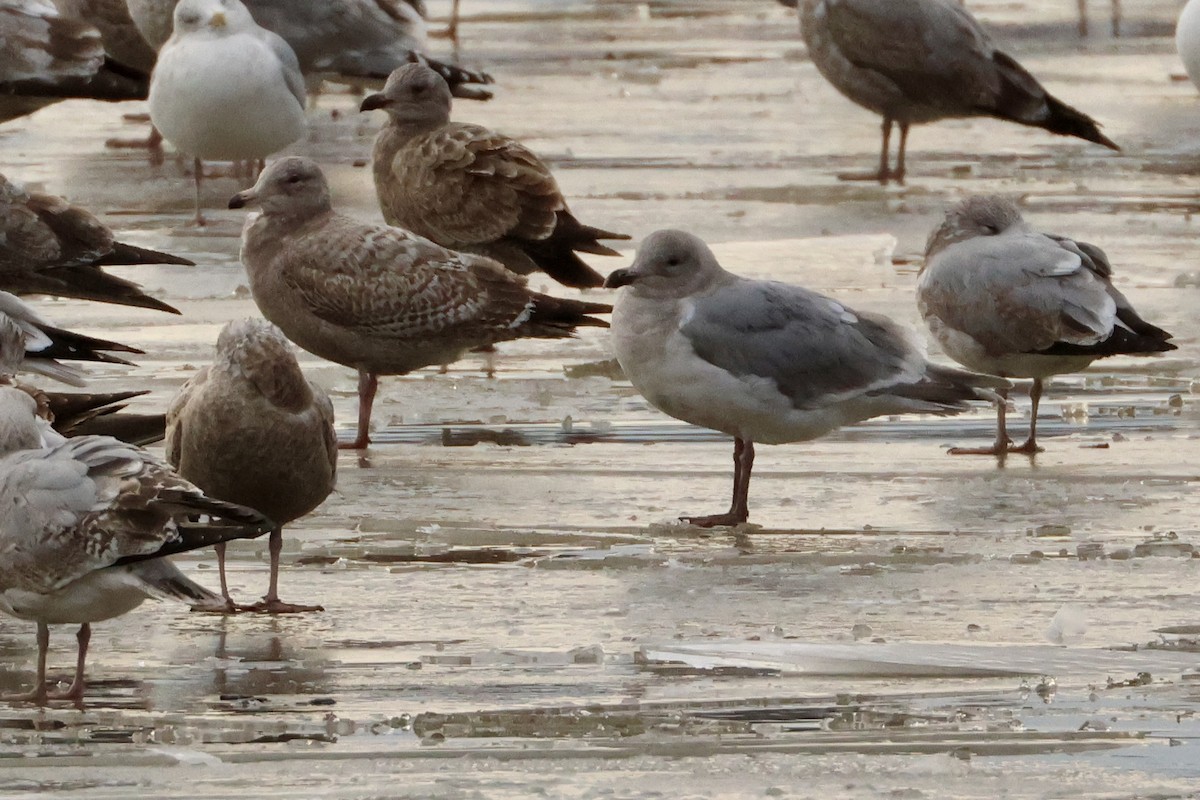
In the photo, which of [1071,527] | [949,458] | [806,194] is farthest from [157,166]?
[1071,527]

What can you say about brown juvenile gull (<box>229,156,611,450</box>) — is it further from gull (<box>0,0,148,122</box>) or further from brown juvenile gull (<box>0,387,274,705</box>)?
gull (<box>0,0,148,122</box>)

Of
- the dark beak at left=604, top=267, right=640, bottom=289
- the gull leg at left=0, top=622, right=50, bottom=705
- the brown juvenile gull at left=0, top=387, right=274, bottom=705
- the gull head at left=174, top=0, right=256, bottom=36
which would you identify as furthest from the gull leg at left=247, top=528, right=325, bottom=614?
the gull head at left=174, top=0, right=256, bottom=36

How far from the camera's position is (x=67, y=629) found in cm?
589

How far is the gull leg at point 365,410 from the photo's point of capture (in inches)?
301

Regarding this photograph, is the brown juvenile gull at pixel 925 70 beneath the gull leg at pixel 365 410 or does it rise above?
beneath

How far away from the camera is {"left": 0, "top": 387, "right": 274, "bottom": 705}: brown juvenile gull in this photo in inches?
197

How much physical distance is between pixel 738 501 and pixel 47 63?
669 centimetres

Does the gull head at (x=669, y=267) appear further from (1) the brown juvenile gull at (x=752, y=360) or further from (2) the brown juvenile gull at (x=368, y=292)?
(2) the brown juvenile gull at (x=368, y=292)

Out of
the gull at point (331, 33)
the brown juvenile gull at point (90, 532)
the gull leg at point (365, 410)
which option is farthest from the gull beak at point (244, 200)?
the gull at point (331, 33)

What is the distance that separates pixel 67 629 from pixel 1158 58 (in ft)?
42.9

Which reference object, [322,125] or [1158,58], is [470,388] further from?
[1158,58]

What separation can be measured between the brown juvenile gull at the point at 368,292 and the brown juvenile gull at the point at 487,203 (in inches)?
41.6

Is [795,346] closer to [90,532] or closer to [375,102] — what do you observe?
[90,532]

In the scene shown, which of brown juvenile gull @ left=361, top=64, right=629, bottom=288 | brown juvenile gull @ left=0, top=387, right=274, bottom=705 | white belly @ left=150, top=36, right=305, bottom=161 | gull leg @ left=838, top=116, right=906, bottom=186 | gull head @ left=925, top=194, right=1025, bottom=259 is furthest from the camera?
gull leg @ left=838, top=116, right=906, bottom=186
